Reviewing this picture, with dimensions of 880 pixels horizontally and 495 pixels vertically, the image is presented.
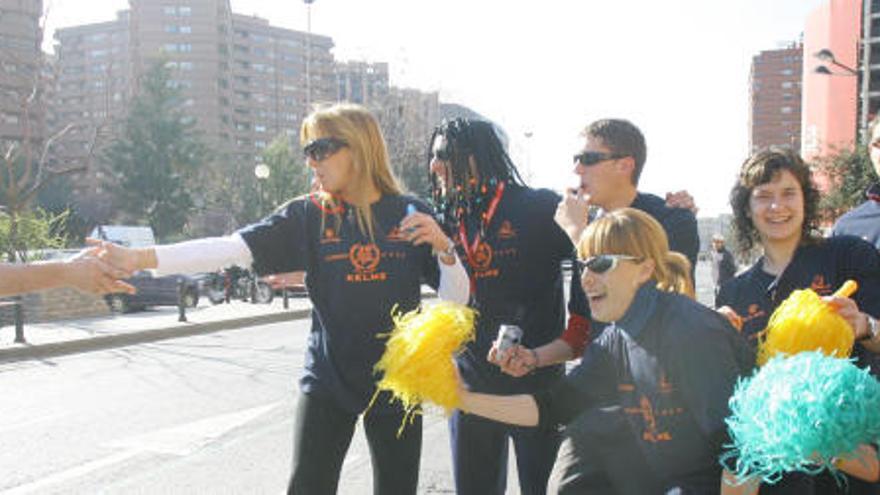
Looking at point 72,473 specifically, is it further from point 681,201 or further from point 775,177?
point 775,177

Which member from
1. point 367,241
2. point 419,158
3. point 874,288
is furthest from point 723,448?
point 419,158

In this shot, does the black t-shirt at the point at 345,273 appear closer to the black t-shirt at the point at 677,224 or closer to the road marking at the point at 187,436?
the black t-shirt at the point at 677,224

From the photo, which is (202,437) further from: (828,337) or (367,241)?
(828,337)

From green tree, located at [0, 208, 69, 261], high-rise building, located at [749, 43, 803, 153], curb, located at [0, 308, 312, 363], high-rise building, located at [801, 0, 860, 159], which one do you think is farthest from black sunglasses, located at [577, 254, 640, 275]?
high-rise building, located at [749, 43, 803, 153]

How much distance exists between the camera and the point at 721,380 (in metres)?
2.25

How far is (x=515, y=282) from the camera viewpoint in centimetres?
312

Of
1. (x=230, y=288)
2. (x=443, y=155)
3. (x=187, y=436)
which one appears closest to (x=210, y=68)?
(x=230, y=288)

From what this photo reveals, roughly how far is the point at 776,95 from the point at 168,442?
159 meters

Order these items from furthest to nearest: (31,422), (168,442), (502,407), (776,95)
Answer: (776,95) → (31,422) → (168,442) → (502,407)

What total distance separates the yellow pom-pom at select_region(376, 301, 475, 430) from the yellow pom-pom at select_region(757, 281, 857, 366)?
1.02 meters

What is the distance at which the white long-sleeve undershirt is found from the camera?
9.41ft

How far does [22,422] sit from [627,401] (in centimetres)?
679

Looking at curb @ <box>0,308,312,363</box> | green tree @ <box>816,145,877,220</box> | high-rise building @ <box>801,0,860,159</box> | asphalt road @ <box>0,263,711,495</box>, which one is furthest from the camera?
high-rise building @ <box>801,0,860,159</box>

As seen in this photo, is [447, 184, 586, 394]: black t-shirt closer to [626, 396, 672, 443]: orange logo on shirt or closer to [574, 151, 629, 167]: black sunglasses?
[574, 151, 629, 167]: black sunglasses
